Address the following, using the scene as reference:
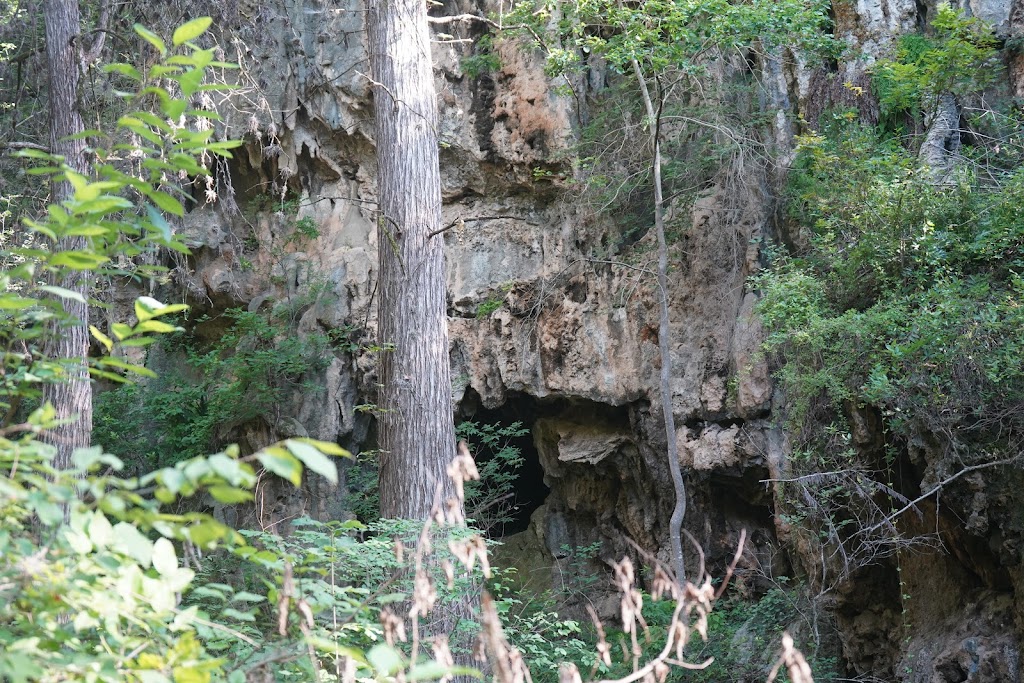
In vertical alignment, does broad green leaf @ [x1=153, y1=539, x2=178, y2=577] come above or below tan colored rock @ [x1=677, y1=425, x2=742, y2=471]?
above

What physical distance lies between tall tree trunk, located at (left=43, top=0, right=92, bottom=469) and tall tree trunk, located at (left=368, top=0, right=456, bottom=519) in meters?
2.51

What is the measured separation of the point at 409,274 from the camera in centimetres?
660

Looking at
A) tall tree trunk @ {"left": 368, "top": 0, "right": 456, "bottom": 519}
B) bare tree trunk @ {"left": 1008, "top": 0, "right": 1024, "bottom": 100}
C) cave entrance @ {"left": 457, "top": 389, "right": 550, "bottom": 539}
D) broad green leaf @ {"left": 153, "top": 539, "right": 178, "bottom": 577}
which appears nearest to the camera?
broad green leaf @ {"left": 153, "top": 539, "right": 178, "bottom": 577}

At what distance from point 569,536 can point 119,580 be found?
433 inches

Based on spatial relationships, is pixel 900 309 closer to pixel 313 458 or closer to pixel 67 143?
pixel 313 458

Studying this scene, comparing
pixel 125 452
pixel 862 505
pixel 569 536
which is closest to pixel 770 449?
pixel 862 505

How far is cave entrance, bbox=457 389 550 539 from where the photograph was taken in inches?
438

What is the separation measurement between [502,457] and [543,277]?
257 centimetres

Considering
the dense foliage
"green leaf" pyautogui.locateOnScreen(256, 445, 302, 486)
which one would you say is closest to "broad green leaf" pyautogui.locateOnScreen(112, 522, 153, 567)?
"green leaf" pyautogui.locateOnScreen(256, 445, 302, 486)

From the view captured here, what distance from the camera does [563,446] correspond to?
11.8 metres

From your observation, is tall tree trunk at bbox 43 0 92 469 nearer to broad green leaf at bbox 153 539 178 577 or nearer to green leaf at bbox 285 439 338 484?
broad green leaf at bbox 153 539 178 577

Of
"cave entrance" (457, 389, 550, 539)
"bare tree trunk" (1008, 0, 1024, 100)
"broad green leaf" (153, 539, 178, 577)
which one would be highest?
"bare tree trunk" (1008, 0, 1024, 100)

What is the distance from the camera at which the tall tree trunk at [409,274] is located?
6273 millimetres

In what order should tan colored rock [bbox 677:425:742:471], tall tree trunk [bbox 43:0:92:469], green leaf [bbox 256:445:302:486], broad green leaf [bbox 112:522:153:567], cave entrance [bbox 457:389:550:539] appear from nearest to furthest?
green leaf [bbox 256:445:302:486] → broad green leaf [bbox 112:522:153:567] → tall tree trunk [bbox 43:0:92:469] → tan colored rock [bbox 677:425:742:471] → cave entrance [bbox 457:389:550:539]
